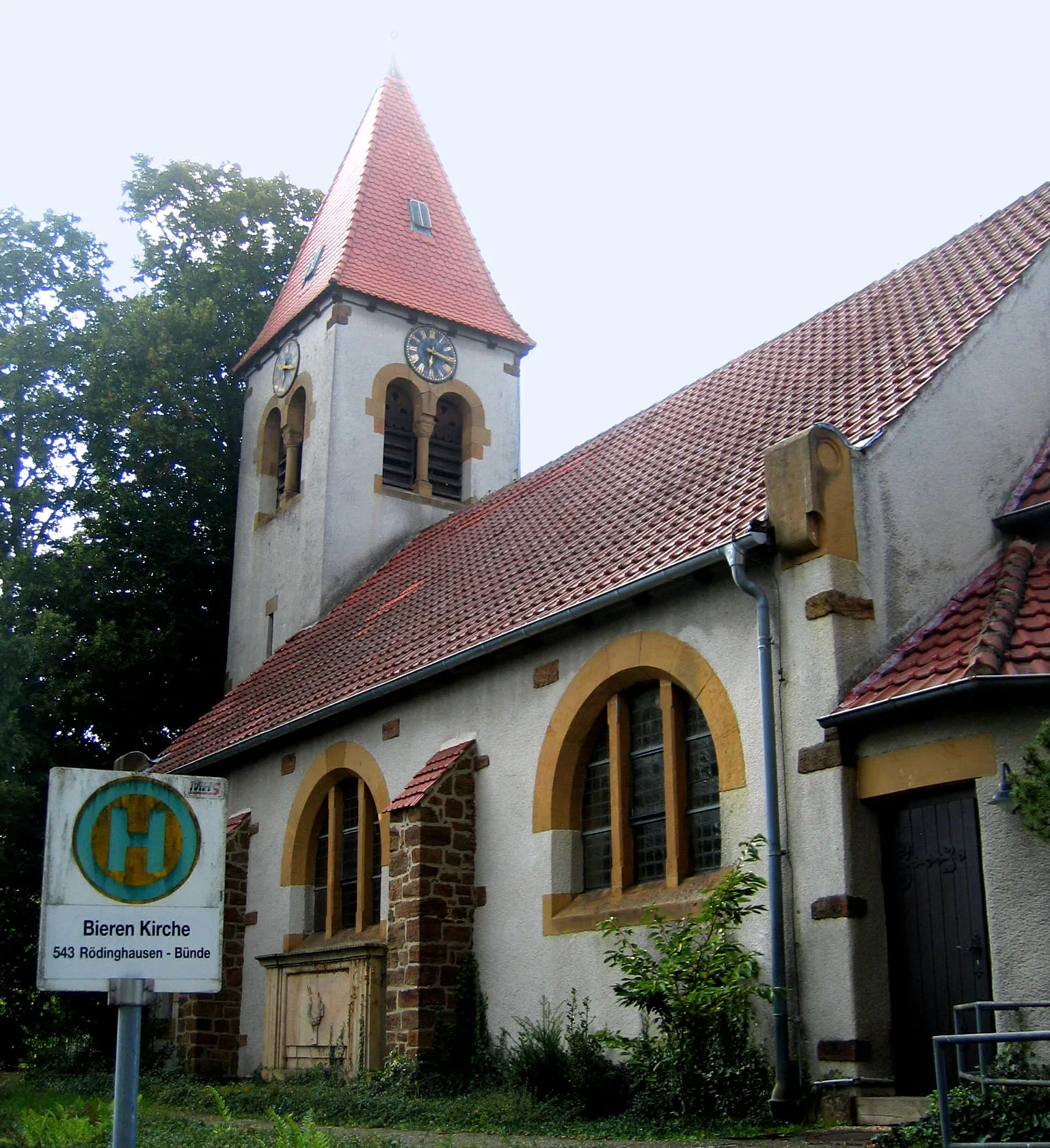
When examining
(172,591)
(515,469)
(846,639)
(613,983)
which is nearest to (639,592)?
(846,639)

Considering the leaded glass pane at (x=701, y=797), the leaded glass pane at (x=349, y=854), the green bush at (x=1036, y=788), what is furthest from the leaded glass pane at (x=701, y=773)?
the leaded glass pane at (x=349, y=854)

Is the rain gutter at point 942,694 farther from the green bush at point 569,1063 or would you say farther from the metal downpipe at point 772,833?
the green bush at point 569,1063

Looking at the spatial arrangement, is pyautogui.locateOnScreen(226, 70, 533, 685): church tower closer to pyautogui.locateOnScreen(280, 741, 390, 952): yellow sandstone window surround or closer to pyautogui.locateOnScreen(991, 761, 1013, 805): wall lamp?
pyautogui.locateOnScreen(280, 741, 390, 952): yellow sandstone window surround

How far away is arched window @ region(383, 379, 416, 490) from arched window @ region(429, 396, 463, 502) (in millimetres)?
400

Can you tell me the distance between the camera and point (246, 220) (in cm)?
2991

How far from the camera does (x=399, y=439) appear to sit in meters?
24.0

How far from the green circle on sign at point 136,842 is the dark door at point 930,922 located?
21.4 ft

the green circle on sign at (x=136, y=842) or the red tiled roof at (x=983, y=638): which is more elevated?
the red tiled roof at (x=983, y=638)

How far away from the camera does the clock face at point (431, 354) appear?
24188 mm

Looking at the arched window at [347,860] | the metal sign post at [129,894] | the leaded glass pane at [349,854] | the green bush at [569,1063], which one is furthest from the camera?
the leaded glass pane at [349,854]

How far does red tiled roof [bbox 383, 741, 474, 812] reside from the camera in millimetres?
14117

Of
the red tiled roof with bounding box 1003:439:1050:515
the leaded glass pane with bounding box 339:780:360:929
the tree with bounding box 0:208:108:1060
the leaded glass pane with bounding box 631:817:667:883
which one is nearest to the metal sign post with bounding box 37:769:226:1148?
the leaded glass pane with bounding box 631:817:667:883

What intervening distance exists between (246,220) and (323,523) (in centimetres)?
1054

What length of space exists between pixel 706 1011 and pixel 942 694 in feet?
9.65
